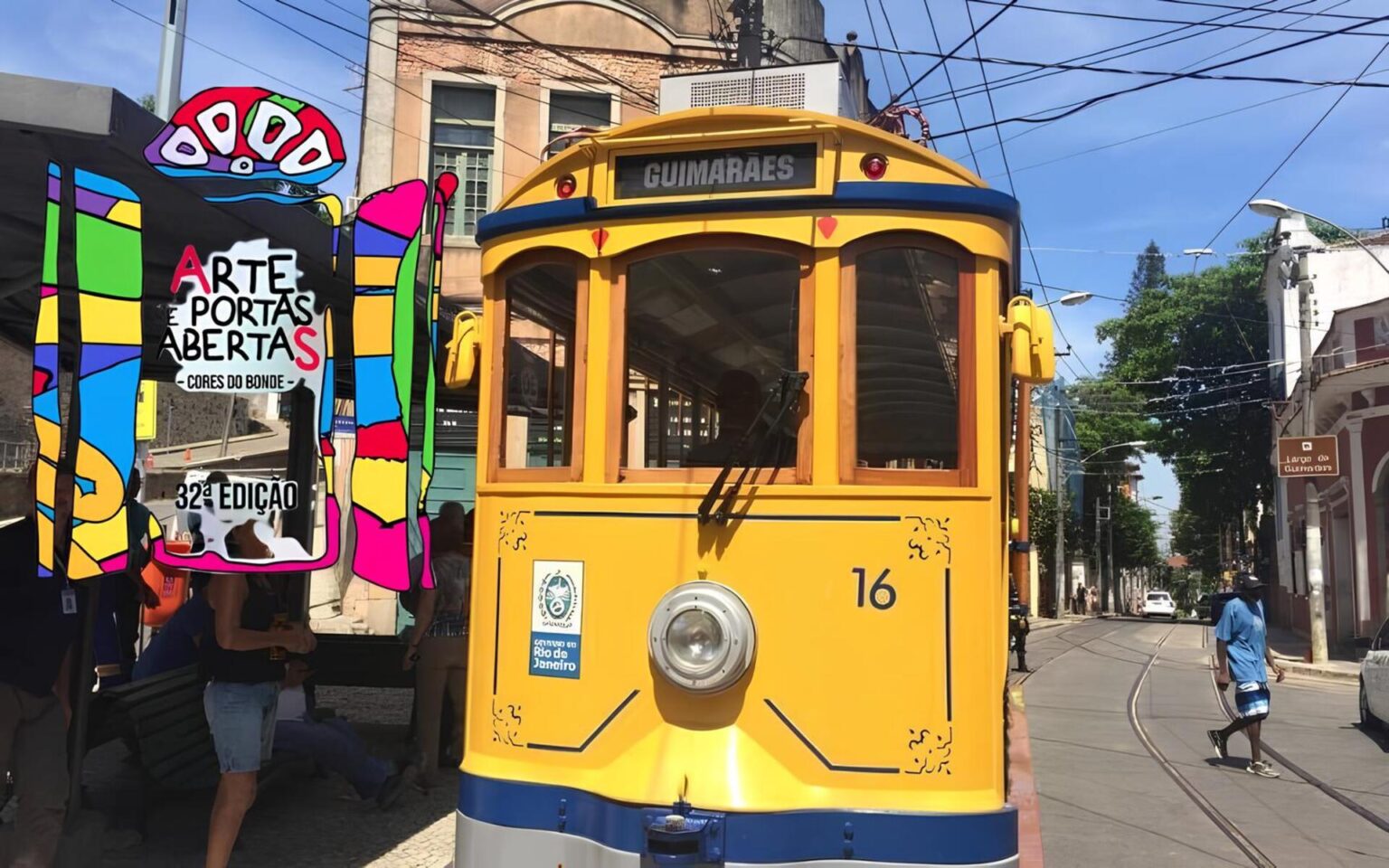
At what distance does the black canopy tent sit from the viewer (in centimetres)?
427

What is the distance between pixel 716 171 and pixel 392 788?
14.4ft

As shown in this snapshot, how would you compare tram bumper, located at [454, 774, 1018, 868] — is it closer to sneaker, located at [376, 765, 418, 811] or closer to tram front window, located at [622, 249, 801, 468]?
tram front window, located at [622, 249, 801, 468]

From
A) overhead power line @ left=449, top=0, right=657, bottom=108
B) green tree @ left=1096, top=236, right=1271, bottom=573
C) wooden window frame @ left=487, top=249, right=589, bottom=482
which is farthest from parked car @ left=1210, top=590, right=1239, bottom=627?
green tree @ left=1096, top=236, right=1271, bottom=573

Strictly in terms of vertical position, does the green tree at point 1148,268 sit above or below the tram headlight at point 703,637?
above

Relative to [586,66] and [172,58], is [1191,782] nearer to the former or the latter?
[172,58]

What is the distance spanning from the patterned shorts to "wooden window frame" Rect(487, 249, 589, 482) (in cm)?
Result: 724

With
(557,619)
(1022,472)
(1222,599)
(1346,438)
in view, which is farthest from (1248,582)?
(1346,438)

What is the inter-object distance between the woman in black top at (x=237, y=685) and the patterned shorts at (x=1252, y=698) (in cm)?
751

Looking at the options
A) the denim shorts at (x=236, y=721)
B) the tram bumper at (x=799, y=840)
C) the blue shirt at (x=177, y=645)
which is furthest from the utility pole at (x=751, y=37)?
the tram bumper at (x=799, y=840)

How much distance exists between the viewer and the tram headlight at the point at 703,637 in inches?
153

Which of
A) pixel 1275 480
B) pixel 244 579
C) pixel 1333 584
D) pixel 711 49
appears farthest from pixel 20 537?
pixel 1275 480

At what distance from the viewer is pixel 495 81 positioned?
60.4 feet

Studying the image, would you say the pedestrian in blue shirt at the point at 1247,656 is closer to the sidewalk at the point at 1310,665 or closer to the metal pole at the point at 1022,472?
the metal pole at the point at 1022,472

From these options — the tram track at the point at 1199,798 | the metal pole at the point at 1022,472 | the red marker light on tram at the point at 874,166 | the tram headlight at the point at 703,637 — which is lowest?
the tram track at the point at 1199,798
